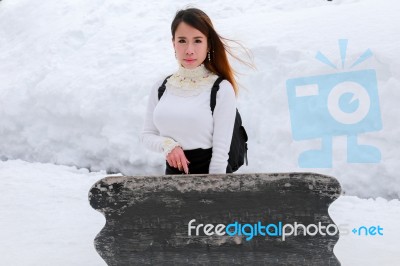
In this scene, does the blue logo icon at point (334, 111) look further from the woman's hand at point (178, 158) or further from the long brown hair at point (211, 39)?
the woman's hand at point (178, 158)

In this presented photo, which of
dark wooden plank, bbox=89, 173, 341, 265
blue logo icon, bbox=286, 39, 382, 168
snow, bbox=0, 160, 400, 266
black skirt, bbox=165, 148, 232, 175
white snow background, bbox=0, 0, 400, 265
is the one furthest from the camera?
blue logo icon, bbox=286, 39, 382, 168

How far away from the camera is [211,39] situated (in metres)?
2.53

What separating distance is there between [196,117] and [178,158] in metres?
0.22

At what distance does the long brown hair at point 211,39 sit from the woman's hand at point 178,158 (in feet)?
1.44

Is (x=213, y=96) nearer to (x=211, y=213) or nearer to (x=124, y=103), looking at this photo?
(x=211, y=213)

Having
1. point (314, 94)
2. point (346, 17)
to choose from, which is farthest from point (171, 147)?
point (346, 17)

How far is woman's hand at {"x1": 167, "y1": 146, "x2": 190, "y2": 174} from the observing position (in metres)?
2.41

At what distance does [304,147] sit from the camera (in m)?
5.89

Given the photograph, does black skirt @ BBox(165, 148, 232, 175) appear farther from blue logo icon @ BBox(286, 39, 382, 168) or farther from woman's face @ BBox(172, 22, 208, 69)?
blue logo icon @ BBox(286, 39, 382, 168)

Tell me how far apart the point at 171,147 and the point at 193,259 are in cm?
58

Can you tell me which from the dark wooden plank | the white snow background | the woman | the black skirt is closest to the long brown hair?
the woman

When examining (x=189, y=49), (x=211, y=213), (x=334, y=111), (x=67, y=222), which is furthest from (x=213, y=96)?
(x=334, y=111)

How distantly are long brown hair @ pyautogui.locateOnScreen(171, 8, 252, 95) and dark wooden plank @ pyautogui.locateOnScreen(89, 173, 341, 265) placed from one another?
54cm

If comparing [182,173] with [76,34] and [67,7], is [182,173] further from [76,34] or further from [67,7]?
[67,7]
